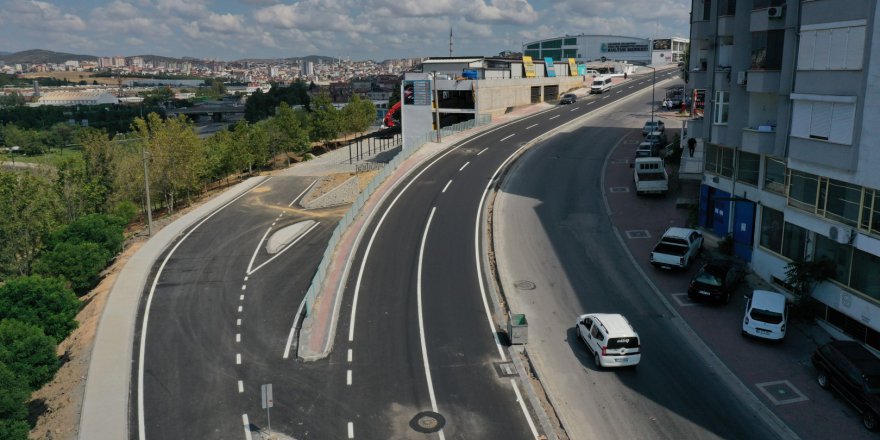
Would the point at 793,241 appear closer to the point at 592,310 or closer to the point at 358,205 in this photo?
the point at 592,310

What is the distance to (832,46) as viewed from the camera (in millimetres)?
24156

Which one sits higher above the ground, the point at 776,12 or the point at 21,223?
the point at 776,12

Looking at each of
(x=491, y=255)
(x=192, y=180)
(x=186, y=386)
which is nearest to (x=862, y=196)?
(x=491, y=255)

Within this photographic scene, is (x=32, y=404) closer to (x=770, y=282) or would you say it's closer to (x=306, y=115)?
(x=770, y=282)

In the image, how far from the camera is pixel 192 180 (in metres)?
59.2

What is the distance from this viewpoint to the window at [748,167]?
31.2 meters

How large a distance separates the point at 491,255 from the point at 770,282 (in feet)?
45.6

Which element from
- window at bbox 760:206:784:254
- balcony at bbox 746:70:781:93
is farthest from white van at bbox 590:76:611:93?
window at bbox 760:206:784:254

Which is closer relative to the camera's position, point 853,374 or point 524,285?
point 853,374

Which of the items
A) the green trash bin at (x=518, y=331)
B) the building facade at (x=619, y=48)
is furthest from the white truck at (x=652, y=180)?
the building facade at (x=619, y=48)

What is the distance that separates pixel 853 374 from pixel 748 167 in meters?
14.4

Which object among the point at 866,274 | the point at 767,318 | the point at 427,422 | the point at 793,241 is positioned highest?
the point at 793,241

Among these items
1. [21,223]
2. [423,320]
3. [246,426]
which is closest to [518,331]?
[423,320]

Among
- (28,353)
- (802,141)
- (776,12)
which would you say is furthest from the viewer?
(776,12)
